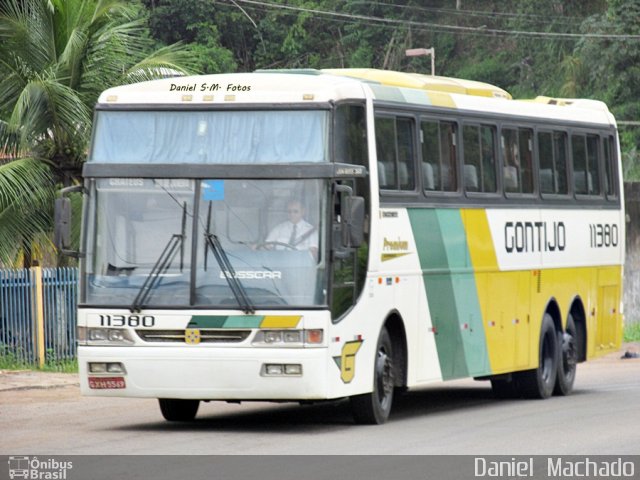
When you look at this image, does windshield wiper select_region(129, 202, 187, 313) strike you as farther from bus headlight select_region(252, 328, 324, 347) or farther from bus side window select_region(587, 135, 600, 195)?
bus side window select_region(587, 135, 600, 195)

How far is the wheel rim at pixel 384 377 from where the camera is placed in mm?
14984

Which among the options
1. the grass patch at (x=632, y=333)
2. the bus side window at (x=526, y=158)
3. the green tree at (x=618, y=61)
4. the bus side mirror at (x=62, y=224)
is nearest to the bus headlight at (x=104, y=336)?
the bus side mirror at (x=62, y=224)

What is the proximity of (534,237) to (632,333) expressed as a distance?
14.1m

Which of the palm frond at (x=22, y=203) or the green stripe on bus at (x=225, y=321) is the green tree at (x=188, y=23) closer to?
the palm frond at (x=22, y=203)

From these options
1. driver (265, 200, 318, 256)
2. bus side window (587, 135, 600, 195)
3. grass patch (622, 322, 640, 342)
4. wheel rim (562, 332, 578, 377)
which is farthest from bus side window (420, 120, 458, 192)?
grass patch (622, 322, 640, 342)

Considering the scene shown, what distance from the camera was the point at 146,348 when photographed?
550 inches

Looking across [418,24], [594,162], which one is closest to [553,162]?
[594,162]

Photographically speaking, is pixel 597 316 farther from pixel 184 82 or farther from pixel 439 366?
pixel 184 82

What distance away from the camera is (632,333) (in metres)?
32.4

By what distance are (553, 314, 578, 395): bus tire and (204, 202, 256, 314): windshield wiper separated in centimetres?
716

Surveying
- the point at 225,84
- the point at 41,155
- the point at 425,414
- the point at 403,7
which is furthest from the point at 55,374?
the point at 403,7

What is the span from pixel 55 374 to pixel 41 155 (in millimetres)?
3282

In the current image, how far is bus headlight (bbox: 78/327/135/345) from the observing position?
46.1ft
